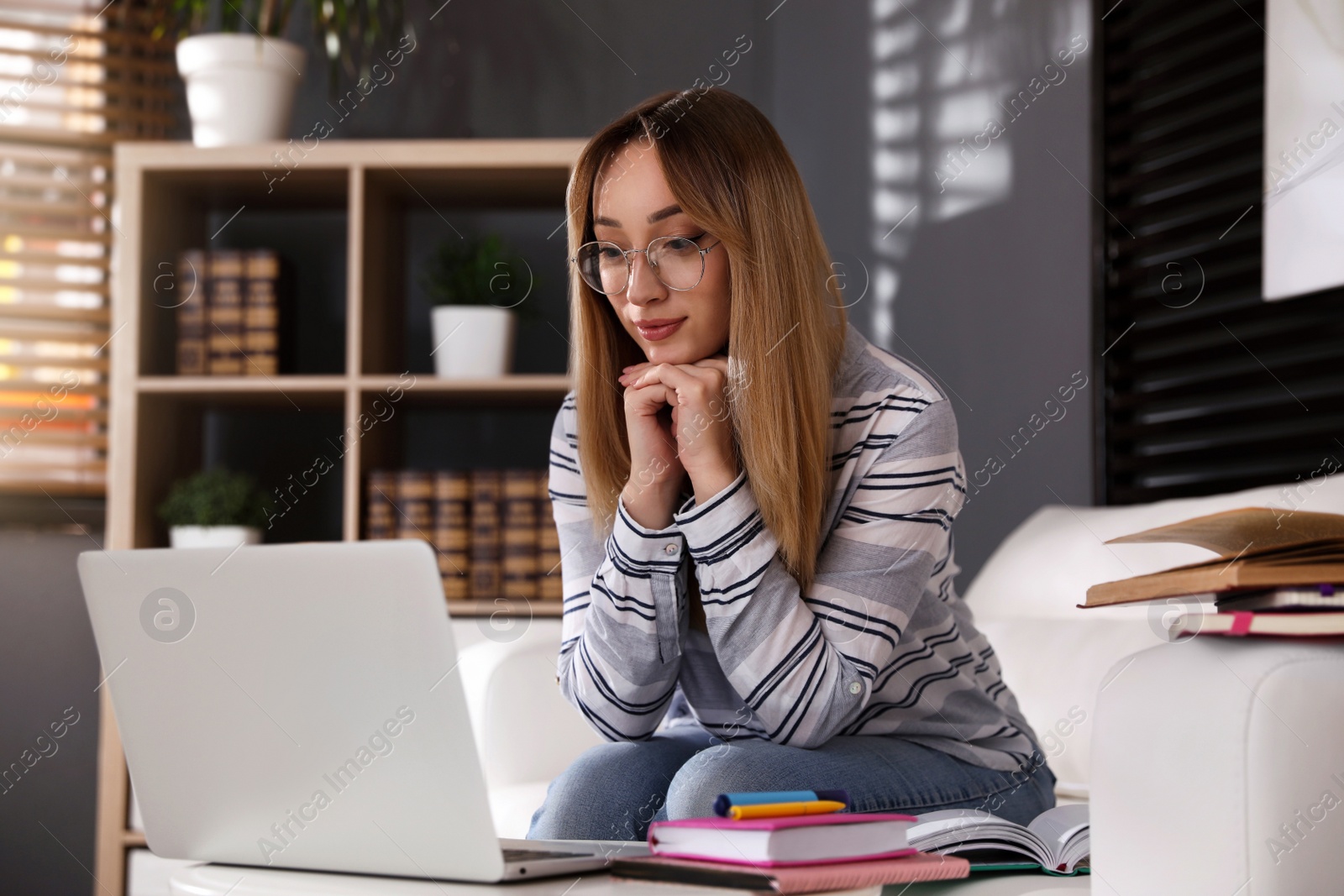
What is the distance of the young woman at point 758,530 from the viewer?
1.09 metres

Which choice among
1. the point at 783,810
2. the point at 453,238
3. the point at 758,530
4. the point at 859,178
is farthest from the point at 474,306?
the point at 783,810

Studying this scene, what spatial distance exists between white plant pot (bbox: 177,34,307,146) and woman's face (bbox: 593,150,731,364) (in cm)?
153

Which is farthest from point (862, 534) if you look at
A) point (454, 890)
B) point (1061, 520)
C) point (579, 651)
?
point (1061, 520)

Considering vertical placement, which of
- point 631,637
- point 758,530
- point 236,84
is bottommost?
point 631,637

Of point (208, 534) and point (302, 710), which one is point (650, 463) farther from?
point (208, 534)

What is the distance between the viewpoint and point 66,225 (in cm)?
267

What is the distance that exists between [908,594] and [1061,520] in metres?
0.85

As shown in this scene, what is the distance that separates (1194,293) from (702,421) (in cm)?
133

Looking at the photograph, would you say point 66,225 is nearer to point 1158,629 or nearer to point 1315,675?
point 1158,629

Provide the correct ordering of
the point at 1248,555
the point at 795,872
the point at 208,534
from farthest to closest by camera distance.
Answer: the point at 208,534, the point at 1248,555, the point at 795,872

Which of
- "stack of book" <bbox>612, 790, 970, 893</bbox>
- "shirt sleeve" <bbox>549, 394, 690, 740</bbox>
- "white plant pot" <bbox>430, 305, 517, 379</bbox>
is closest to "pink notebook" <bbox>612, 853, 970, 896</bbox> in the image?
"stack of book" <bbox>612, 790, 970, 893</bbox>

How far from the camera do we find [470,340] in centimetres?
249

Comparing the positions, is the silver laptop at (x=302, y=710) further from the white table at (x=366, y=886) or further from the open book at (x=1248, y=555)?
the open book at (x=1248, y=555)

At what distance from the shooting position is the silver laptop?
0.68 meters
